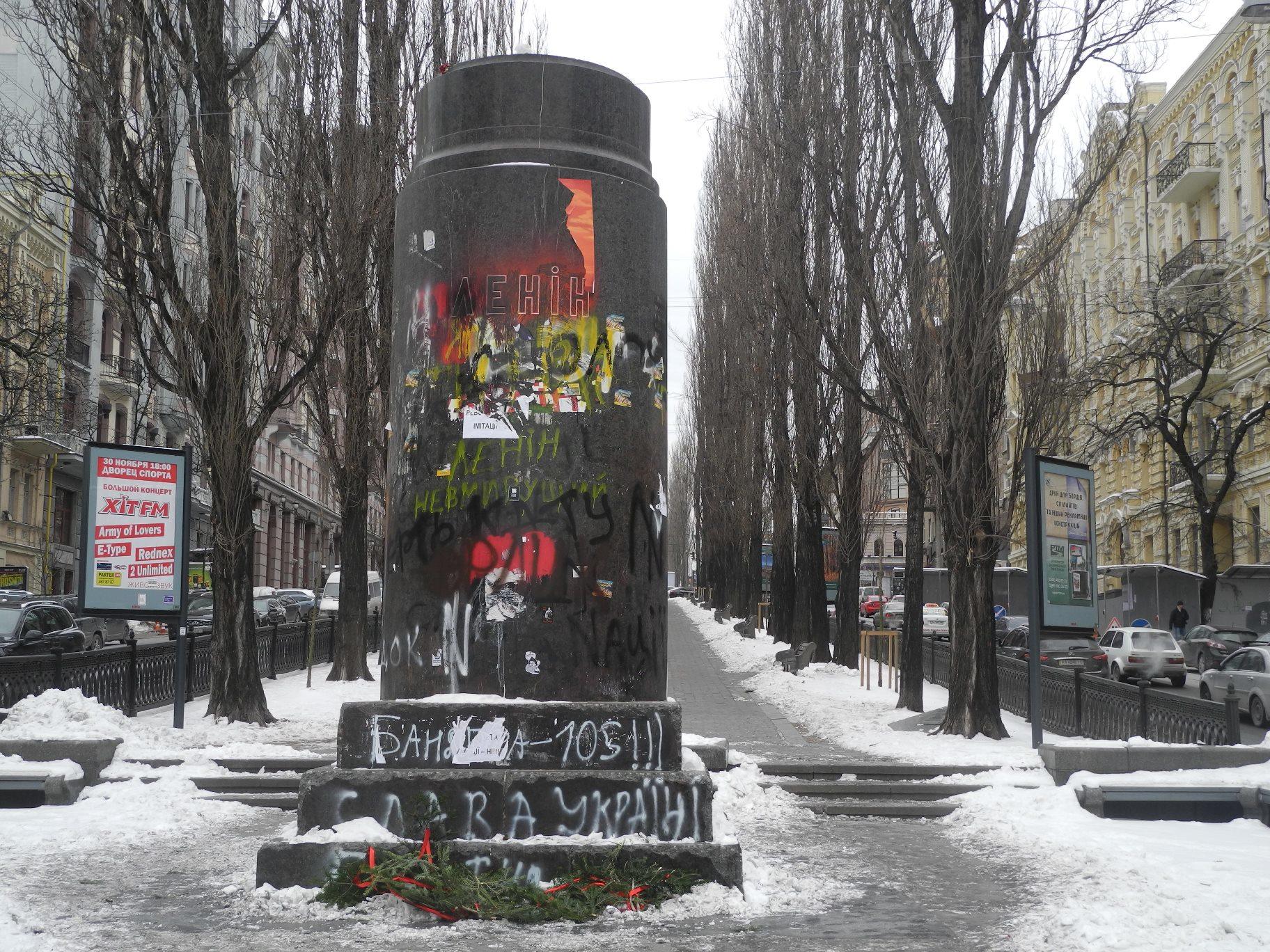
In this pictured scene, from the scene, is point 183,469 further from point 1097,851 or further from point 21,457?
point 21,457

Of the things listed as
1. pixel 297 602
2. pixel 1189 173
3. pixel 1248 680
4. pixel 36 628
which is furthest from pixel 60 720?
pixel 1189 173

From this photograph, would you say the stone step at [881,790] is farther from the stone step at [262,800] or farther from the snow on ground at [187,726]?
the snow on ground at [187,726]

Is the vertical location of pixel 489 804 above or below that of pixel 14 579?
below

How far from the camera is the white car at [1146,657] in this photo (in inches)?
1057

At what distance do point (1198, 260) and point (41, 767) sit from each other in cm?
4183

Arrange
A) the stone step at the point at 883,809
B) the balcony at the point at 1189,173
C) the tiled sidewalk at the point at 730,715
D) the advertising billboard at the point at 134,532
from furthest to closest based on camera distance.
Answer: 1. the balcony at the point at 1189,173
2. the tiled sidewalk at the point at 730,715
3. the advertising billboard at the point at 134,532
4. the stone step at the point at 883,809

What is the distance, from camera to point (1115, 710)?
44.4ft

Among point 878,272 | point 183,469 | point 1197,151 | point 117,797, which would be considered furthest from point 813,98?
point 1197,151

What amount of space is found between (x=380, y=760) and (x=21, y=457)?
40289 mm


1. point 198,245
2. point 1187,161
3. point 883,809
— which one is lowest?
point 883,809

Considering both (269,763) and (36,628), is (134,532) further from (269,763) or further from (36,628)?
(36,628)

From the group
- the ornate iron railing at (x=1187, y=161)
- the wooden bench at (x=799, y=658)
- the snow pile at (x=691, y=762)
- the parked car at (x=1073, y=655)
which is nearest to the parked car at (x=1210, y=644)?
the parked car at (x=1073, y=655)

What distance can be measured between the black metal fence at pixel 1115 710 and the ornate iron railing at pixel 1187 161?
33.0 m

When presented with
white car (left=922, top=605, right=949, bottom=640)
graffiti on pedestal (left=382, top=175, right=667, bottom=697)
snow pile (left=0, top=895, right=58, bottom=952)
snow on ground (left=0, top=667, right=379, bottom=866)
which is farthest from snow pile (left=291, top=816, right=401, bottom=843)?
white car (left=922, top=605, right=949, bottom=640)
